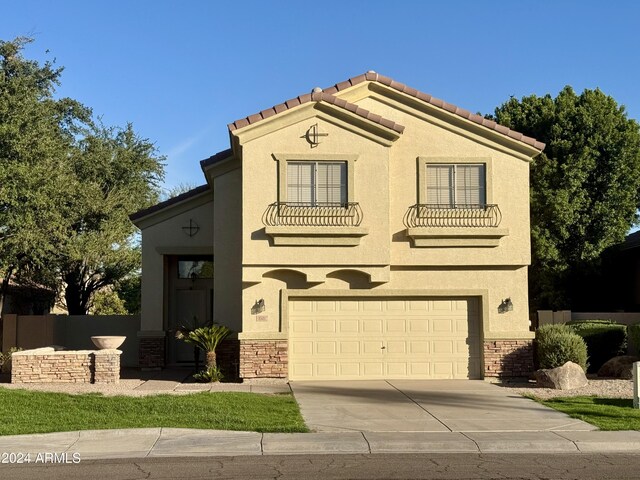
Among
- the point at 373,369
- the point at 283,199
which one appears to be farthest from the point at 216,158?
the point at 373,369

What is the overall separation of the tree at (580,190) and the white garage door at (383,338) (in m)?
12.6

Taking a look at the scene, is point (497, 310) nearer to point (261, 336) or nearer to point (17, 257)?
point (261, 336)

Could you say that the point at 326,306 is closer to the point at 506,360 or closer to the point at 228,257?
the point at 228,257

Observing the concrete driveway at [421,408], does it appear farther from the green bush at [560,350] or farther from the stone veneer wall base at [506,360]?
the green bush at [560,350]

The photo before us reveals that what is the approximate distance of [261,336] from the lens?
1842 centimetres

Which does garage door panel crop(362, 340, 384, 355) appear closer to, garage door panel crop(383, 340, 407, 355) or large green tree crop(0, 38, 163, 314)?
garage door panel crop(383, 340, 407, 355)

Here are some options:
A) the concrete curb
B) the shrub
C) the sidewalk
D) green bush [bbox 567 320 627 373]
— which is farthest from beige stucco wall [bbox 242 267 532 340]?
the concrete curb

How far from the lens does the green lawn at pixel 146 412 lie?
12422 mm

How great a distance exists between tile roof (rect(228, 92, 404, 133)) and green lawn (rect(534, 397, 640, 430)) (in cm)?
736

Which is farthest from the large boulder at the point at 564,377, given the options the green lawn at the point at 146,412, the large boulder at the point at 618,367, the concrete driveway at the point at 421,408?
the green lawn at the point at 146,412

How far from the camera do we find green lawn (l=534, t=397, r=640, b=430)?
1266 centimetres

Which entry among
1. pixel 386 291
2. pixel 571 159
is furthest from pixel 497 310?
pixel 571 159

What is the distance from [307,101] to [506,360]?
26.4 ft

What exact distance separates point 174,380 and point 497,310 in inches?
324
